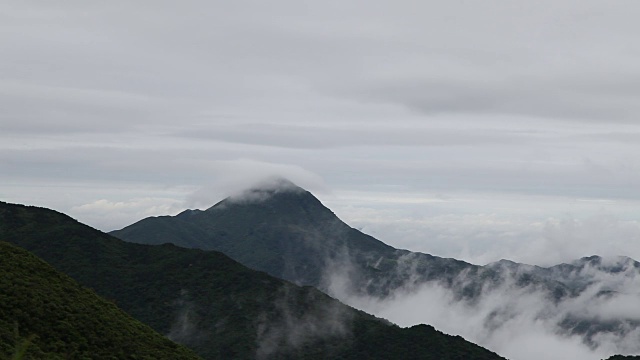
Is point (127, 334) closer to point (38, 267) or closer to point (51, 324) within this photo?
point (51, 324)

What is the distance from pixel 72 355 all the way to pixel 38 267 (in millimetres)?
32325

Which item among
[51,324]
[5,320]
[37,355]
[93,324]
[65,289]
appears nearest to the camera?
[37,355]

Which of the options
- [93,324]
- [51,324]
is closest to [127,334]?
[93,324]

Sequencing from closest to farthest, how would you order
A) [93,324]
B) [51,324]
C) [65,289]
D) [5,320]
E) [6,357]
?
[6,357] < [5,320] < [51,324] < [93,324] < [65,289]

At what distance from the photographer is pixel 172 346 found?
112812 mm

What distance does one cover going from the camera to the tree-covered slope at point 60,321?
88.1m

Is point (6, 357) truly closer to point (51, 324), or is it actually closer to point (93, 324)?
point (51, 324)

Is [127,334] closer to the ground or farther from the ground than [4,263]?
closer to the ground

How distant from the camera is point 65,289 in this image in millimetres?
110438

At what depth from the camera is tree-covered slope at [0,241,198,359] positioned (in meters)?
88.1

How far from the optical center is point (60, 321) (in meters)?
94.9

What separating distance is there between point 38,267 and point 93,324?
809 inches

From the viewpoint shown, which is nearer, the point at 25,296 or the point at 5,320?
the point at 5,320

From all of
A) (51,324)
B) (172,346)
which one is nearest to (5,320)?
(51,324)
